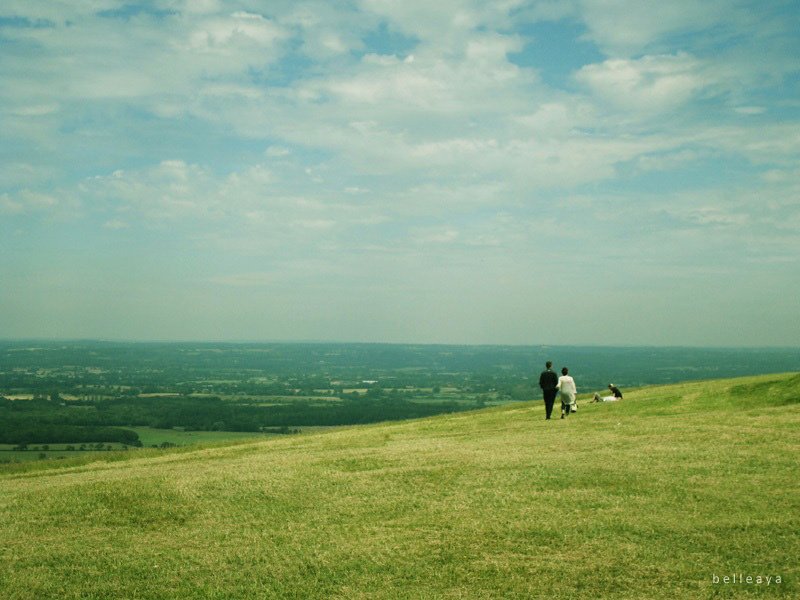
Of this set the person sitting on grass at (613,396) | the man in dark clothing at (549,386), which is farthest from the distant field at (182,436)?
the man in dark clothing at (549,386)

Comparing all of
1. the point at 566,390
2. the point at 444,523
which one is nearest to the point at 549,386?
the point at 566,390

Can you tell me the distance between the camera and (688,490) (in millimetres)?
16156

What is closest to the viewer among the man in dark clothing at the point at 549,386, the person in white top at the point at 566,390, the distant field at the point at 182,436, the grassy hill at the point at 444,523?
the grassy hill at the point at 444,523

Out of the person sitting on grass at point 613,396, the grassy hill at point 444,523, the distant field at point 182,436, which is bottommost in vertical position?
the distant field at point 182,436

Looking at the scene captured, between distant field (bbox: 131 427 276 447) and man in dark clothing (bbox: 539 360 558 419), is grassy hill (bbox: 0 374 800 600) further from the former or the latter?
distant field (bbox: 131 427 276 447)

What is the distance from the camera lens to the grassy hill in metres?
12.0

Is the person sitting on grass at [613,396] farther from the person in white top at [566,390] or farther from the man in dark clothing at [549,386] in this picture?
the man in dark clothing at [549,386]

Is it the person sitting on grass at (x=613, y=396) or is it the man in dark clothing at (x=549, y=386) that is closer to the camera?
the man in dark clothing at (x=549, y=386)

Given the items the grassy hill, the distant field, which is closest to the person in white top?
the grassy hill

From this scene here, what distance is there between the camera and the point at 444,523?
49.5ft

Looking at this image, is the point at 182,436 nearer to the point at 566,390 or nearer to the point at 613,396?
the point at 613,396

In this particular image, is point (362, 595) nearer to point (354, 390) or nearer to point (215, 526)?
point (215, 526)

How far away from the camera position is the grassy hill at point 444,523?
12.0 m

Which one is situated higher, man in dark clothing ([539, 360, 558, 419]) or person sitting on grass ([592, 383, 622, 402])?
man in dark clothing ([539, 360, 558, 419])
